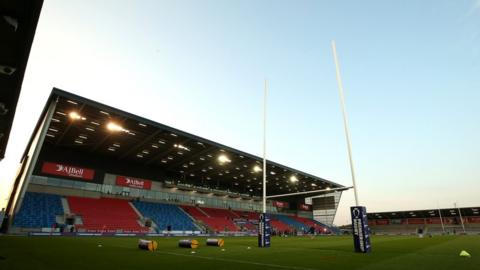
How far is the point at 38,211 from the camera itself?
100 feet

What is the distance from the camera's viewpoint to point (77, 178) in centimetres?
3738

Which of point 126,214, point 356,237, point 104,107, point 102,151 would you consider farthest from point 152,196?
point 356,237

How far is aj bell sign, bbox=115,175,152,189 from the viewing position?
4184 centimetres

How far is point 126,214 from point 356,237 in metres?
32.7

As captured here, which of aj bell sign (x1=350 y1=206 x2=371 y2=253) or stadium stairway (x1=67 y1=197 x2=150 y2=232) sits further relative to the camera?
stadium stairway (x1=67 y1=197 x2=150 y2=232)

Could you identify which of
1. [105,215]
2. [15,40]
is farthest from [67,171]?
[15,40]

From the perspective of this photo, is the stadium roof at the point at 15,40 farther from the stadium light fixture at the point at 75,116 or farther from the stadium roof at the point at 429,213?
the stadium roof at the point at 429,213

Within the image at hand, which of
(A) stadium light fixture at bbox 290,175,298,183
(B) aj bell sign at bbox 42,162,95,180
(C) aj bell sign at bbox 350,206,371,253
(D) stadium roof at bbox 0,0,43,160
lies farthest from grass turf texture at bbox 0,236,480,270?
(A) stadium light fixture at bbox 290,175,298,183

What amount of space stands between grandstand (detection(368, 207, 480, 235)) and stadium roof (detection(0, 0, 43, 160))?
307 feet

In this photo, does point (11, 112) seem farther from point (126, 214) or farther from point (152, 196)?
point (152, 196)

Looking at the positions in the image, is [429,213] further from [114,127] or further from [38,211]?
[38,211]

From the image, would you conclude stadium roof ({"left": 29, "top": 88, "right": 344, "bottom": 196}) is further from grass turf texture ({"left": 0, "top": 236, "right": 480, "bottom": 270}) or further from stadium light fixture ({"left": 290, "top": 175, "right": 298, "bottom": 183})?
grass turf texture ({"left": 0, "top": 236, "right": 480, "bottom": 270})

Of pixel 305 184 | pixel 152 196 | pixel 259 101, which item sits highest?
pixel 259 101

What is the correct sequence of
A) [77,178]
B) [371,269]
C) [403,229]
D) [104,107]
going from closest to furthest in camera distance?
[371,269] < [104,107] < [77,178] < [403,229]
